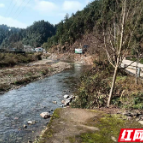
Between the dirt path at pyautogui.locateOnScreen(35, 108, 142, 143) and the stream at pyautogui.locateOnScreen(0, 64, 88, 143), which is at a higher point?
the dirt path at pyautogui.locateOnScreen(35, 108, 142, 143)

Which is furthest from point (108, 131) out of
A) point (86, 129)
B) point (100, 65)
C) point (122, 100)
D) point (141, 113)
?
point (100, 65)

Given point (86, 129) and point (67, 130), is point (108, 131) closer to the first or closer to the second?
point (86, 129)

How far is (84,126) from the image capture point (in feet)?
17.9

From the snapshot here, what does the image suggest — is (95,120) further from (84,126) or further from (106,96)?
(106,96)

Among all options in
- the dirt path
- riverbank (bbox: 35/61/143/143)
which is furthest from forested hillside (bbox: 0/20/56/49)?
the dirt path

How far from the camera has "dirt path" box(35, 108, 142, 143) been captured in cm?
470

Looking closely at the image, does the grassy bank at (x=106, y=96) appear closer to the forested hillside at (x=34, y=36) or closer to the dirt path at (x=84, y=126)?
the dirt path at (x=84, y=126)

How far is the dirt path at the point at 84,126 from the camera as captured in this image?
4695 millimetres

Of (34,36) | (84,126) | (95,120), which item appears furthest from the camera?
(34,36)

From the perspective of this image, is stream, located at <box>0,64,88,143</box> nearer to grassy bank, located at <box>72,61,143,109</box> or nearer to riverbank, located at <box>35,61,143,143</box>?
riverbank, located at <box>35,61,143,143</box>

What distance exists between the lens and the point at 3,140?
6.55 m

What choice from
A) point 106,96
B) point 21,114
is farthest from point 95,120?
point 21,114

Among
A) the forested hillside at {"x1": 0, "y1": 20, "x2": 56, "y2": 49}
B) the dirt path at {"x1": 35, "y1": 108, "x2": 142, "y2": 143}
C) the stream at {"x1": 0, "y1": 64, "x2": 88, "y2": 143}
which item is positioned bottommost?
the stream at {"x1": 0, "y1": 64, "x2": 88, "y2": 143}

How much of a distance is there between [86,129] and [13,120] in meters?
4.82
